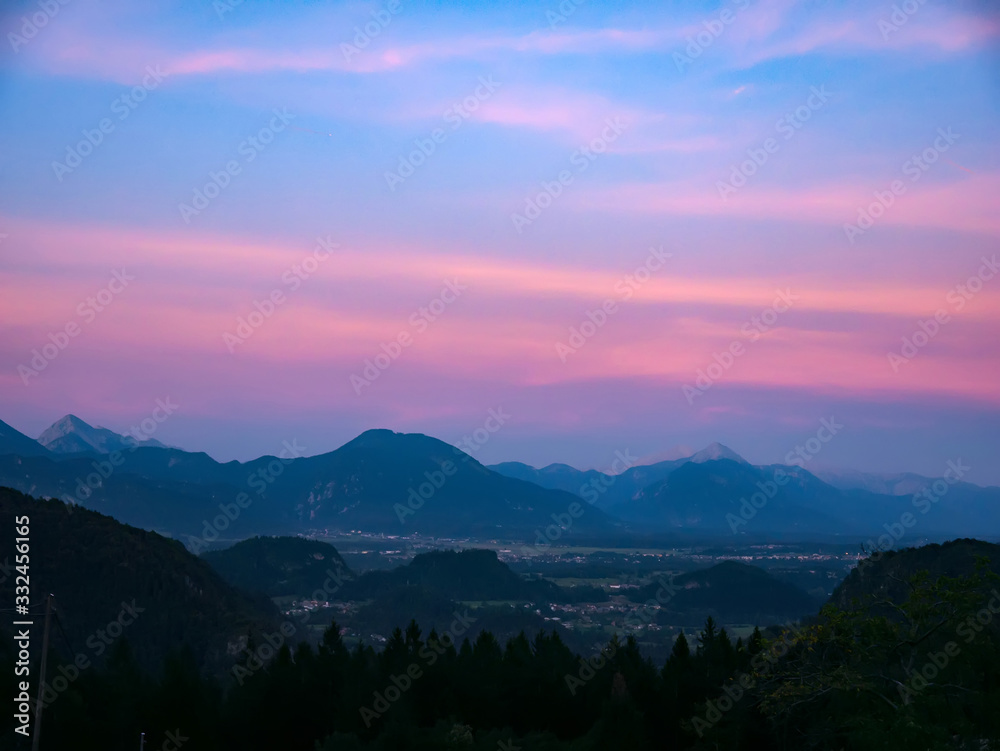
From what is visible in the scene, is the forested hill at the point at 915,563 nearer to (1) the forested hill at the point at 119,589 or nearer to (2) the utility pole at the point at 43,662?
(1) the forested hill at the point at 119,589

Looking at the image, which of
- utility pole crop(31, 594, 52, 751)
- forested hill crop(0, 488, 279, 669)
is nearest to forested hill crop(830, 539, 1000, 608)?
forested hill crop(0, 488, 279, 669)

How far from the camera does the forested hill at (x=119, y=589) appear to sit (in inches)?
5650

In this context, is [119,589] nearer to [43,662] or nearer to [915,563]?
[43,662]

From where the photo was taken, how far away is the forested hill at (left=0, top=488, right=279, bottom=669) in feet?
471

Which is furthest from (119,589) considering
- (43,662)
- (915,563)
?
(915,563)

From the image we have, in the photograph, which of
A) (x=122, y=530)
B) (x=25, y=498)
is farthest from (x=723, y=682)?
(x=25, y=498)

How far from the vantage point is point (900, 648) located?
40.6m

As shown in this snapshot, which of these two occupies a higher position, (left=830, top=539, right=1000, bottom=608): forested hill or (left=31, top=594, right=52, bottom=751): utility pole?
(left=31, top=594, right=52, bottom=751): utility pole

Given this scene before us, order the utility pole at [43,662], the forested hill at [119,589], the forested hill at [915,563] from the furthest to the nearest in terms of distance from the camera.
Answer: the forested hill at [915,563] → the forested hill at [119,589] → the utility pole at [43,662]

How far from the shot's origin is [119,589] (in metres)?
152

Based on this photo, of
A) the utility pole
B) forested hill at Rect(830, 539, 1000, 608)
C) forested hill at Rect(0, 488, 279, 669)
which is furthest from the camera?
forested hill at Rect(830, 539, 1000, 608)

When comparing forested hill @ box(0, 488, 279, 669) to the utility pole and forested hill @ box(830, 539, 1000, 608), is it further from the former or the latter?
the utility pole

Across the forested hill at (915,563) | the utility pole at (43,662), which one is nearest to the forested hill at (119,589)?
the forested hill at (915,563)

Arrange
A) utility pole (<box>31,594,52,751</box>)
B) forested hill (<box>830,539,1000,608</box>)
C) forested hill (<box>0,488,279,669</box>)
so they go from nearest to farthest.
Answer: utility pole (<box>31,594,52,751</box>), forested hill (<box>0,488,279,669</box>), forested hill (<box>830,539,1000,608</box>)
